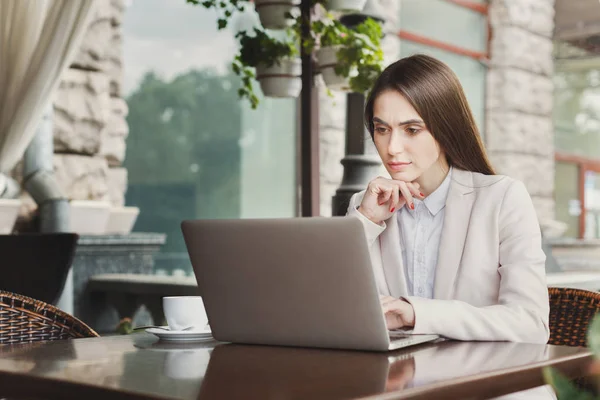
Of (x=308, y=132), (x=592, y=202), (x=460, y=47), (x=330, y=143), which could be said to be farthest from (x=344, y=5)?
(x=592, y=202)

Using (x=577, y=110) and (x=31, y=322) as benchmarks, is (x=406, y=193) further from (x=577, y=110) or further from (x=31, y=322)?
(x=577, y=110)

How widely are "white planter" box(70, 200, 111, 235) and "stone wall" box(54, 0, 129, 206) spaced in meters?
0.08

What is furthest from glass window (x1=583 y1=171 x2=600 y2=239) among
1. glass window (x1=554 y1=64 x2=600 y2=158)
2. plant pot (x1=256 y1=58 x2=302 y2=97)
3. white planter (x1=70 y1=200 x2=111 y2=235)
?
plant pot (x1=256 y1=58 x2=302 y2=97)

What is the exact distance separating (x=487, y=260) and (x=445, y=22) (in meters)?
6.15

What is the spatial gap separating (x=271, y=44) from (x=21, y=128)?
1106mm

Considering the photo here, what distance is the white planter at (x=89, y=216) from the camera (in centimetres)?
440

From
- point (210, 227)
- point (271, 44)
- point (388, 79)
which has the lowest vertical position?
point (210, 227)

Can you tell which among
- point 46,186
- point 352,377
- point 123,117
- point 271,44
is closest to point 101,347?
point 352,377

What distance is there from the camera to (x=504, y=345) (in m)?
1.44

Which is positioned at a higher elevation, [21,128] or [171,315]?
[21,128]

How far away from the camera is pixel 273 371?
3.93 ft

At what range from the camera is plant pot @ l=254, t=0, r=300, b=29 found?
3.60 metres

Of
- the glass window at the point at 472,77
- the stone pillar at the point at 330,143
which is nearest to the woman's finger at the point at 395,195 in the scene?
the stone pillar at the point at 330,143

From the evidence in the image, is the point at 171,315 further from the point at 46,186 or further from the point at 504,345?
the point at 46,186
